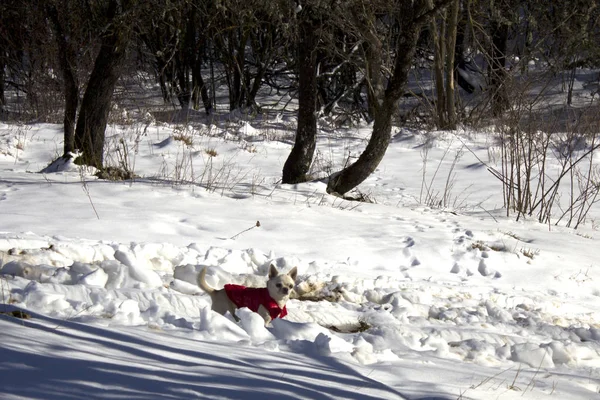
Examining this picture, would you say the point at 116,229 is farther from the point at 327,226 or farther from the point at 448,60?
the point at 448,60

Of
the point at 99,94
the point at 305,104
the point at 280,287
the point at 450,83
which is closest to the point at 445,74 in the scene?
the point at 450,83

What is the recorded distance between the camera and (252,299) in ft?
14.5

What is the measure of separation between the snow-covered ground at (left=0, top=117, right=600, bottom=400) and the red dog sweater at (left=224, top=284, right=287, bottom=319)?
0.25m

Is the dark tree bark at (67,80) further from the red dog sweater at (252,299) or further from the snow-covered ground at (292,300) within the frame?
the red dog sweater at (252,299)

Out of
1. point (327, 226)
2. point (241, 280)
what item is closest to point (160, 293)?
point (241, 280)

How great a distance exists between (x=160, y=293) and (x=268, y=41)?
14.5 metres

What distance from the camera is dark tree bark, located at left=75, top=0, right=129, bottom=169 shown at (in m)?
8.50

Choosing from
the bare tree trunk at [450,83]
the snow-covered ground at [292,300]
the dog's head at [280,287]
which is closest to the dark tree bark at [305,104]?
the snow-covered ground at [292,300]

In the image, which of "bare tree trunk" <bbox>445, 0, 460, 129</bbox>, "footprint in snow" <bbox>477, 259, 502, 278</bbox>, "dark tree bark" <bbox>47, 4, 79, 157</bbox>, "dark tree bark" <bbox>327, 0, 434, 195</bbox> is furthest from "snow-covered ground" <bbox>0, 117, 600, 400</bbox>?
"bare tree trunk" <bbox>445, 0, 460, 129</bbox>

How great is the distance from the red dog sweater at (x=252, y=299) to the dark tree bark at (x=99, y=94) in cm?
485

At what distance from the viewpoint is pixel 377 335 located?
417 cm

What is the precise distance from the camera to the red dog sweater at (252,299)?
442 centimetres

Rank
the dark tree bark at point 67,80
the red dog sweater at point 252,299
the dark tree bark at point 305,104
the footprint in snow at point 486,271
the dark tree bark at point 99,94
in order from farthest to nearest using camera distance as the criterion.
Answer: the dark tree bark at point 67,80, the dark tree bark at point 99,94, the dark tree bark at point 305,104, the footprint in snow at point 486,271, the red dog sweater at point 252,299

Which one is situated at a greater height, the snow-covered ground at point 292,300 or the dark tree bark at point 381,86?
the dark tree bark at point 381,86
